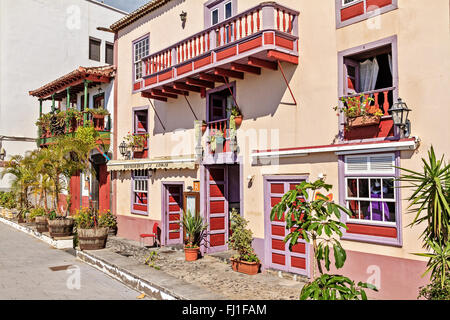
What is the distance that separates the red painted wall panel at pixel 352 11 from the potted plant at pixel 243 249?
5.56m

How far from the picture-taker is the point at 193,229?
11.9m

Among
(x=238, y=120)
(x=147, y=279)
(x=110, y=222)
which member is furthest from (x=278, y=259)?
(x=110, y=222)

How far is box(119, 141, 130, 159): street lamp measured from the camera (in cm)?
1603

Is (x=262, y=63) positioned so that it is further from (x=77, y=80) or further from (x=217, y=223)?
(x=77, y=80)

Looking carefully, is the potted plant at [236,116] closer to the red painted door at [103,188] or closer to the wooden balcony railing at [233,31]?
the wooden balcony railing at [233,31]

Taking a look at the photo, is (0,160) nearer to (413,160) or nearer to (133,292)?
(133,292)

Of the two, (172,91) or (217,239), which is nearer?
(217,239)

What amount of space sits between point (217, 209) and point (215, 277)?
309 cm

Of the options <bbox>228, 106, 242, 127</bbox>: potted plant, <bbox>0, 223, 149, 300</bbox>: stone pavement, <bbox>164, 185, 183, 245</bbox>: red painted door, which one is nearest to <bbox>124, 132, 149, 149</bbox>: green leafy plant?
<bbox>164, 185, 183, 245</bbox>: red painted door

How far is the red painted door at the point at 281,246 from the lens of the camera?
950cm

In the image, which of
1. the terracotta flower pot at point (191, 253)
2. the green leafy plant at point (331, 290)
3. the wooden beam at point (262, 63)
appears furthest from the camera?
the terracotta flower pot at point (191, 253)

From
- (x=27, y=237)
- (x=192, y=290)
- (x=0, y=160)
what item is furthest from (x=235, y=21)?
(x=0, y=160)

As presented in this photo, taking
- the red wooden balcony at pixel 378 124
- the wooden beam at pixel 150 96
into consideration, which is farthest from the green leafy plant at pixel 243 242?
the wooden beam at pixel 150 96

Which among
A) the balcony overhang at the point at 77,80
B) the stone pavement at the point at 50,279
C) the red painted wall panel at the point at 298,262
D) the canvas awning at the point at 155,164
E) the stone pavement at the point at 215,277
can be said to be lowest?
the stone pavement at the point at 215,277
